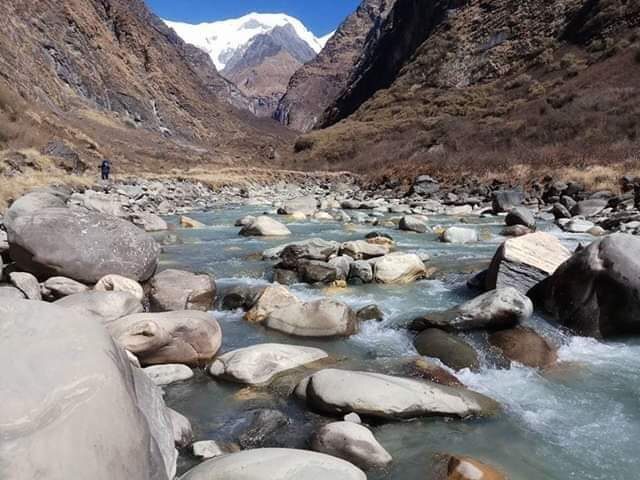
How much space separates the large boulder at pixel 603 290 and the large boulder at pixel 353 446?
3843 mm

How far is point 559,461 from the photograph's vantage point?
3.91 m

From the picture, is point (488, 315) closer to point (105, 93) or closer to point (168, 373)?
point (168, 373)

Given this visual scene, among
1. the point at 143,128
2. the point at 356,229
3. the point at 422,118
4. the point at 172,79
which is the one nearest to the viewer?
the point at 356,229

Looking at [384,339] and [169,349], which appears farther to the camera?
[384,339]

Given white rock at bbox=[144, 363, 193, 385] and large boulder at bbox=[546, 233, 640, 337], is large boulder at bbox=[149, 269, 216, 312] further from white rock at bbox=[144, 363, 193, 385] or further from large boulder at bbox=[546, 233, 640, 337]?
large boulder at bbox=[546, 233, 640, 337]

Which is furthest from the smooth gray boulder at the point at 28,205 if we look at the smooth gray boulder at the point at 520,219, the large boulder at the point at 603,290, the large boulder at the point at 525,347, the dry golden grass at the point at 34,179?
the smooth gray boulder at the point at 520,219

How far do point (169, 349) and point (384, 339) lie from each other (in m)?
2.52

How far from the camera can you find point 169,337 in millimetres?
5367

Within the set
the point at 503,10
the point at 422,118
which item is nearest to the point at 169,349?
the point at 422,118

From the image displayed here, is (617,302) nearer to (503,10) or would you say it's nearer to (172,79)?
Result: (503,10)

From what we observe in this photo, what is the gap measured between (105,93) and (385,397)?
257ft

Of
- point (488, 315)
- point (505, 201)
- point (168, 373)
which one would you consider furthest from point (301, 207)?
point (168, 373)

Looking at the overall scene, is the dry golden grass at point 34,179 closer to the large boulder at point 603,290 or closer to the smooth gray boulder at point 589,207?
the large boulder at point 603,290

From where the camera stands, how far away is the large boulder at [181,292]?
729 cm
